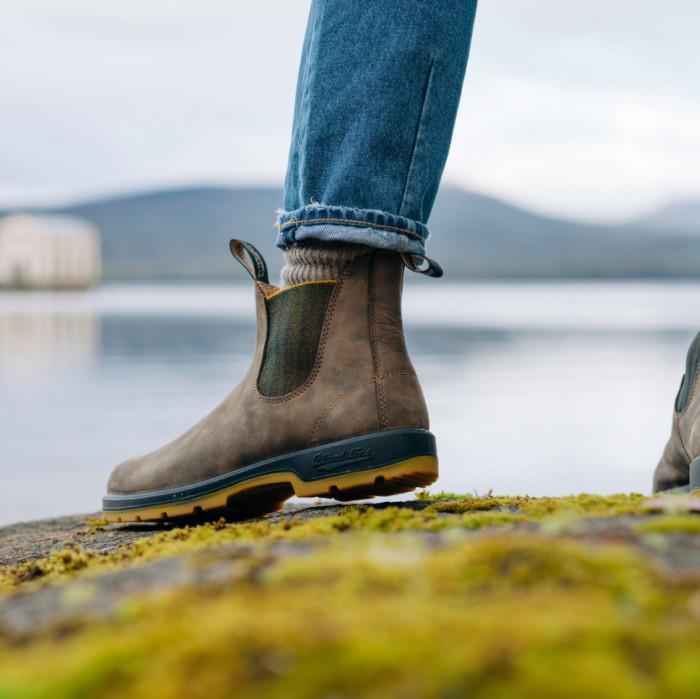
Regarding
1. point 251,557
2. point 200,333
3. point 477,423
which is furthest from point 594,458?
point 200,333

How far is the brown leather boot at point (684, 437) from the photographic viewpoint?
2205 millimetres

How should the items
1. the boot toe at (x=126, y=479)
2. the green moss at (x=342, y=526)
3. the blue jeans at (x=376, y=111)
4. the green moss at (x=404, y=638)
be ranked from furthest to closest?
the boot toe at (x=126, y=479), the blue jeans at (x=376, y=111), the green moss at (x=342, y=526), the green moss at (x=404, y=638)

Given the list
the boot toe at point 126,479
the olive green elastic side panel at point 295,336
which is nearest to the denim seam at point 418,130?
the olive green elastic side panel at point 295,336

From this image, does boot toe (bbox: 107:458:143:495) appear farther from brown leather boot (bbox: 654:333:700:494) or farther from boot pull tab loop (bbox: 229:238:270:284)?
brown leather boot (bbox: 654:333:700:494)

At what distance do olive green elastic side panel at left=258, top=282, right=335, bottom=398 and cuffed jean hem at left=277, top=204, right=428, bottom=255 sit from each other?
138 mm

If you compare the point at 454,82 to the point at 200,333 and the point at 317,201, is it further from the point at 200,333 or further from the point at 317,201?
the point at 200,333

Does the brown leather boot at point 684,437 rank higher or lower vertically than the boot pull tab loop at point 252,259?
lower

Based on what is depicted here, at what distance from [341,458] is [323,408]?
12 centimetres

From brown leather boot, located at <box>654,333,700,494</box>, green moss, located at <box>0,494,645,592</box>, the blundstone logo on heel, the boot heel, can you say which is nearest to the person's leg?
→ the blundstone logo on heel

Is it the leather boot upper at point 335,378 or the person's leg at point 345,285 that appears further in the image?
the leather boot upper at point 335,378

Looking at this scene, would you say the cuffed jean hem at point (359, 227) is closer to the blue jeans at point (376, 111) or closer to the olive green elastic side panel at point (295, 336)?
the blue jeans at point (376, 111)

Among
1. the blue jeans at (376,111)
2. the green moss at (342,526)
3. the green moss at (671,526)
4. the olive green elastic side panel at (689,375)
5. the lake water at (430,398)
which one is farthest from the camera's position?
the lake water at (430,398)

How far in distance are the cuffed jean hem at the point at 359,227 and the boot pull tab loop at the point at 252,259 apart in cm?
22

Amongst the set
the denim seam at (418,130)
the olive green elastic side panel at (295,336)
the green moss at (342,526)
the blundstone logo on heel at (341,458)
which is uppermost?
the denim seam at (418,130)
